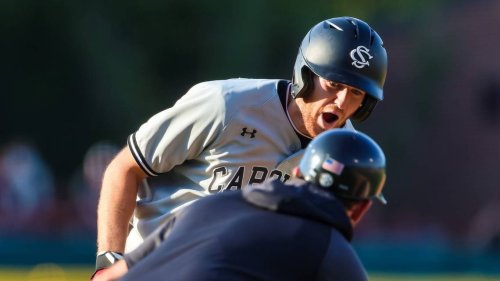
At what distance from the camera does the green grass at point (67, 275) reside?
60.8ft

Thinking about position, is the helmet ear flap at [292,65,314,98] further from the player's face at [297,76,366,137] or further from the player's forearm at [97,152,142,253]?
the player's forearm at [97,152,142,253]

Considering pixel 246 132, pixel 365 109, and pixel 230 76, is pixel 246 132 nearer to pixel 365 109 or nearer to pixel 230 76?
pixel 365 109

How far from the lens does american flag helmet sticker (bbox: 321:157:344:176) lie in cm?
484

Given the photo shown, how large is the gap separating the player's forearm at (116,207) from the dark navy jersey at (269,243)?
1.78 m

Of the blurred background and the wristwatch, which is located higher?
the wristwatch

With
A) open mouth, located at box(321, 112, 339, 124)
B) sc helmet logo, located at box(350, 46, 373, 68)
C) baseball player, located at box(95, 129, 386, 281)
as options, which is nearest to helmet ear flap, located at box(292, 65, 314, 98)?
open mouth, located at box(321, 112, 339, 124)

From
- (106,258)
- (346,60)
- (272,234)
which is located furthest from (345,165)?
(106,258)

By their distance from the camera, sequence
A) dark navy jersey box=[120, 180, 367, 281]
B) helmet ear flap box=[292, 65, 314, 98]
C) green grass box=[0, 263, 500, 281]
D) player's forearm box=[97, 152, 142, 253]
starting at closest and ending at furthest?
1. dark navy jersey box=[120, 180, 367, 281]
2. player's forearm box=[97, 152, 142, 253]
3. helmet ear flap box=[292, 65, 314, 98]
4. green grass box=[0, 263, 500, 281]

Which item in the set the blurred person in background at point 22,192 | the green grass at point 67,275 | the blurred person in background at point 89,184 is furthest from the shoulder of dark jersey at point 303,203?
the blurred person in background at point 22,192

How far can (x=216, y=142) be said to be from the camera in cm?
665

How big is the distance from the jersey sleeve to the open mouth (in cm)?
55

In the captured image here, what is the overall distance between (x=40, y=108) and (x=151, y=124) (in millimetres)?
28794

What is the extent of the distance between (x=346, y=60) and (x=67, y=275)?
1291 cm

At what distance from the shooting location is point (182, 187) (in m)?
6.86
